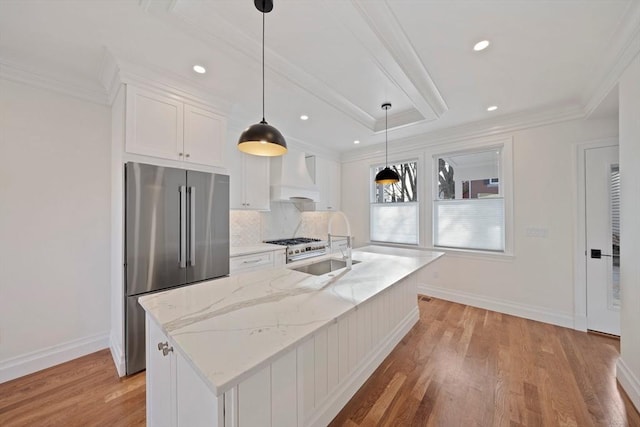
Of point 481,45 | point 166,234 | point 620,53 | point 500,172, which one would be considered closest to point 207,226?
point 166,234

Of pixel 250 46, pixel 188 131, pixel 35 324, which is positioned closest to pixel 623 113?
pixel 250 46

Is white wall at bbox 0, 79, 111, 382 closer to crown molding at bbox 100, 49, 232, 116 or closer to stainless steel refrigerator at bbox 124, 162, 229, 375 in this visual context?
crown molding at bbox 100, 49, 232, 116

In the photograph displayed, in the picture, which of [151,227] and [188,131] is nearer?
[151,227]

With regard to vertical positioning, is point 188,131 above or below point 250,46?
below

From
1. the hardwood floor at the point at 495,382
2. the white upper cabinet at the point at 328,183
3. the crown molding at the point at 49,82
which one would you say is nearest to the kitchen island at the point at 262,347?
the hardwood floor at the point at 495,382

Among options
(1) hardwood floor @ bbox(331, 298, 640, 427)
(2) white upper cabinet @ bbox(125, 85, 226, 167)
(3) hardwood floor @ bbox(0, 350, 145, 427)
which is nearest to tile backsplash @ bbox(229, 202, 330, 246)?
(2) white upper cabinet @ bbox(125, 85, 226, 167)

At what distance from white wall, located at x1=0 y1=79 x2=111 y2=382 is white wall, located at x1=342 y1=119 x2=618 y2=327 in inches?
182

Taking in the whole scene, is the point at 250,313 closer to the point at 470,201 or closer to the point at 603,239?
the point at 470,201

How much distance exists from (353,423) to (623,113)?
312 centimetres

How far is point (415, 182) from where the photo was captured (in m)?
4.28

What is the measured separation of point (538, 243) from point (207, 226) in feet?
13.2

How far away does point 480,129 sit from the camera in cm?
350

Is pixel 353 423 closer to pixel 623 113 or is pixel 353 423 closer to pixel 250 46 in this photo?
pixel 250 46

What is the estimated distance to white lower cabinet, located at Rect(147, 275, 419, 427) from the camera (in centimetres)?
93
